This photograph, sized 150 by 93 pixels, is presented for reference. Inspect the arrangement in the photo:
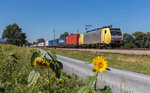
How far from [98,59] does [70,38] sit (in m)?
37.5

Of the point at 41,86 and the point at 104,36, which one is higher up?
the point at 104,36

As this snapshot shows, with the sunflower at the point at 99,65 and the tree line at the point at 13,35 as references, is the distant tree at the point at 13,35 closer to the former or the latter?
the tree line at the point at 13,35

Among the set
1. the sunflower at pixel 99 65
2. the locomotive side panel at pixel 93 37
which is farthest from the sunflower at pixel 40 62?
the locomotive side panel at pixel 93 37

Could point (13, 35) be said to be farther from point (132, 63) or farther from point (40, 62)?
point (40, 62)

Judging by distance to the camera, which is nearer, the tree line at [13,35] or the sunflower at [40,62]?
the sunflower at [40,62]

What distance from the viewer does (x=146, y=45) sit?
63312 millimetres

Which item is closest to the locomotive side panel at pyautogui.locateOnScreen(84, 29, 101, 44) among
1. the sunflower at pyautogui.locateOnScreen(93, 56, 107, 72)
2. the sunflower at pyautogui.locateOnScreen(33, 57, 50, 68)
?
the sunflower at pyautogui.locateOnScreen(93, 56, 107, 72)

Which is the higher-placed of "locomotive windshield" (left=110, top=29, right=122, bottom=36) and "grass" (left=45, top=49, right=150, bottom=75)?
"locomotive windshield" (left=110, top=29, right=122, bottom=36)

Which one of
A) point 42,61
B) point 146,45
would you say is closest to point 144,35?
point 146,45

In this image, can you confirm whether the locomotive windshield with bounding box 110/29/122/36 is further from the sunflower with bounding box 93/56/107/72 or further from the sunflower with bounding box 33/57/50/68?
the sunflower with bounding box 33/57/50/68

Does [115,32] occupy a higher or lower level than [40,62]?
higher

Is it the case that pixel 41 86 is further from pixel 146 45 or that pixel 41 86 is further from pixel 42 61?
pixel 146 45

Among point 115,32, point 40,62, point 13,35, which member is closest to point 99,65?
point 40,62

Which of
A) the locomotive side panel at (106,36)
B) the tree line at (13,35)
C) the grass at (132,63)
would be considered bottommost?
the grass at (132,63)
